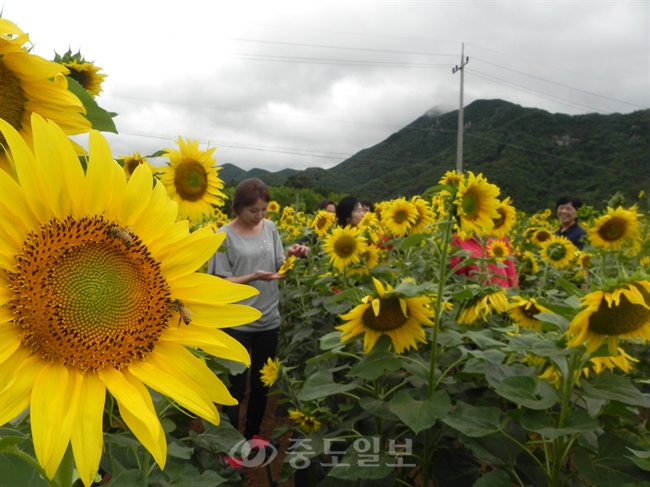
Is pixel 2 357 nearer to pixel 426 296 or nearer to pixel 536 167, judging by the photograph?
pixel 426 296

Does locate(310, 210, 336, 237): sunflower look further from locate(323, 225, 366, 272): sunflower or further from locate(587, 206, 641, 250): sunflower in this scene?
locate(587, 206, 641, 250): sunflower

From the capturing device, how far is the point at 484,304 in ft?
7.86

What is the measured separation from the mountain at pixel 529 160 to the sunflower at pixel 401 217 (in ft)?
39.1

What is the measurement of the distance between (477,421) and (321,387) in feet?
2.17

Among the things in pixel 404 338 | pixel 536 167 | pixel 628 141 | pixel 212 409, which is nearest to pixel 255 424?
pixel 404 338

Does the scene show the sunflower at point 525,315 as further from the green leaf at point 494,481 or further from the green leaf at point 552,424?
the green leaf at point 494,481

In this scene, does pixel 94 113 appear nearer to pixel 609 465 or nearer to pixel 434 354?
pixel 434 354

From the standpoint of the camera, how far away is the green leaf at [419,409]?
171 cm

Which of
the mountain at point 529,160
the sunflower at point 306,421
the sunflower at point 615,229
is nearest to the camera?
the sunflower at point 306,421

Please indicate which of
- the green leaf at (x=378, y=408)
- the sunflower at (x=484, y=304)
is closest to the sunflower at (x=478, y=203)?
the sunflower at (x=484, y=304)

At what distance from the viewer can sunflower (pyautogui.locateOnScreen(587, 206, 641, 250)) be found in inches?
165

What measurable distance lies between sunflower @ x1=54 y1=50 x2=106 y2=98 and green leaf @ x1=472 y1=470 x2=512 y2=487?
2134 mm

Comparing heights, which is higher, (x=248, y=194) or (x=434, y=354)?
(x=248, y=194)

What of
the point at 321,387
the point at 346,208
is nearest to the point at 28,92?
the point at 321,387
